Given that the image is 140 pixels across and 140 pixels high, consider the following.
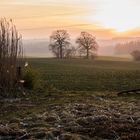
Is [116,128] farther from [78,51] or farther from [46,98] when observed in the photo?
[78,51]

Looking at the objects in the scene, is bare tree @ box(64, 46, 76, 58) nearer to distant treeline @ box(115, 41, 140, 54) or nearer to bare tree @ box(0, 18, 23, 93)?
distant treeline @ box(115, 41, 140, 54)

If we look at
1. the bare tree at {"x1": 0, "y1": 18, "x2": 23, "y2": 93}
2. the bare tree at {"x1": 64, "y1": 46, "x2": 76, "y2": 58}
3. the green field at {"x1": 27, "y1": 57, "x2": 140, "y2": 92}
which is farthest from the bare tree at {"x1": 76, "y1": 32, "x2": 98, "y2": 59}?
the bare tree at {"x1": 0, "y1": 18, "x2": 23, "y2": 93}

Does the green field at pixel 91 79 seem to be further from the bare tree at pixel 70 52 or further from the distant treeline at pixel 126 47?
the distant treeline at pixel 126 47

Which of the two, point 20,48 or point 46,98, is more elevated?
point 20,48

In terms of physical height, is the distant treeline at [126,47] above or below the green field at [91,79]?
above

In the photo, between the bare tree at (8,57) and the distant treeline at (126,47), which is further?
the distant treeline at (126,47)

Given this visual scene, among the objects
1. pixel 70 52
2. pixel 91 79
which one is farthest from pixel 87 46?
pixel 91 79

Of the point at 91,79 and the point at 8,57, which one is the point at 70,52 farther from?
the point at 8,57

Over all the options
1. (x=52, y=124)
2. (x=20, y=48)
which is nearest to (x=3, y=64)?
(x=20, y=48)

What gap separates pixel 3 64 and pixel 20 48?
888 millimetres

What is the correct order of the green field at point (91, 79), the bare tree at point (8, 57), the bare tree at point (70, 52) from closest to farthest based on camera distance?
the bare tree at point (8, 57)
the green field at point (91, 79)
the bare tree at point (70, 52)

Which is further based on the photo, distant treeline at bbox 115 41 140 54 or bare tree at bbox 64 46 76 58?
distant treeline at bbox 115 41 140 54

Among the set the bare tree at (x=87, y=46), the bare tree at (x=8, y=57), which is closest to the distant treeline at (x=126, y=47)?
the bare tree at (x=87, y=46)

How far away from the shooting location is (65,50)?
96.1 meters
